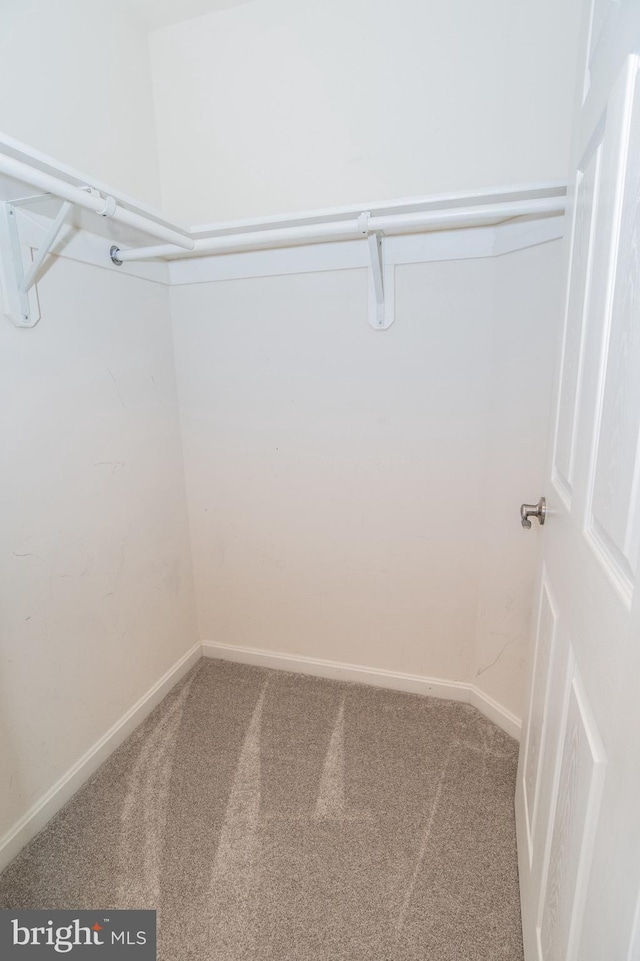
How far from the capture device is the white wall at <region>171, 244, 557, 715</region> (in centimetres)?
150

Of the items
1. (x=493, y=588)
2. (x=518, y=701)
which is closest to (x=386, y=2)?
(x=493, y=588)

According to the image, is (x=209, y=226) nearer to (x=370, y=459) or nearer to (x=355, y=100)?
(x=355, y=100)

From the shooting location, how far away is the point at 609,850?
51 cm

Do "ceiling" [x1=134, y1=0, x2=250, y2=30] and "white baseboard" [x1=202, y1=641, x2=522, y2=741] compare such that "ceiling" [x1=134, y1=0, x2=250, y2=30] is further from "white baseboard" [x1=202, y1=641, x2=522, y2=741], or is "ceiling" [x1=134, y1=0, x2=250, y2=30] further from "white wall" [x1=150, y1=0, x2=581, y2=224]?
"white baseboard" [x1=202, y1=641, x2=522, y2=741]

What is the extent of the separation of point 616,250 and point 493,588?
1.23 metres

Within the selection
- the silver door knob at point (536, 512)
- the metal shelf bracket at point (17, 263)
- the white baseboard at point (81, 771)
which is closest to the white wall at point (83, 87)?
the metal shelf bracket at point (17, 263)

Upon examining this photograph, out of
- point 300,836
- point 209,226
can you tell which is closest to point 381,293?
point 209,226

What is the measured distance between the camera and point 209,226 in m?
1.35

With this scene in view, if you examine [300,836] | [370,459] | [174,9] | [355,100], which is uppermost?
[174,9]

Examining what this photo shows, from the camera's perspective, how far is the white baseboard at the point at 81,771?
1.30 metres

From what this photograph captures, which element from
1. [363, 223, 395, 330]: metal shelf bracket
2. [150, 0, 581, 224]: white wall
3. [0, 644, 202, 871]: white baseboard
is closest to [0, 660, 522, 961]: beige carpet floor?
[0, 644, 202, 871]: white baseboard

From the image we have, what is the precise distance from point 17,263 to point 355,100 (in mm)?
1112

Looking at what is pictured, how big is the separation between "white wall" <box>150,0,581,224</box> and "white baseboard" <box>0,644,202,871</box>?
1779 millimetres

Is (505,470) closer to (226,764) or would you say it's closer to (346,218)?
(346,218)
